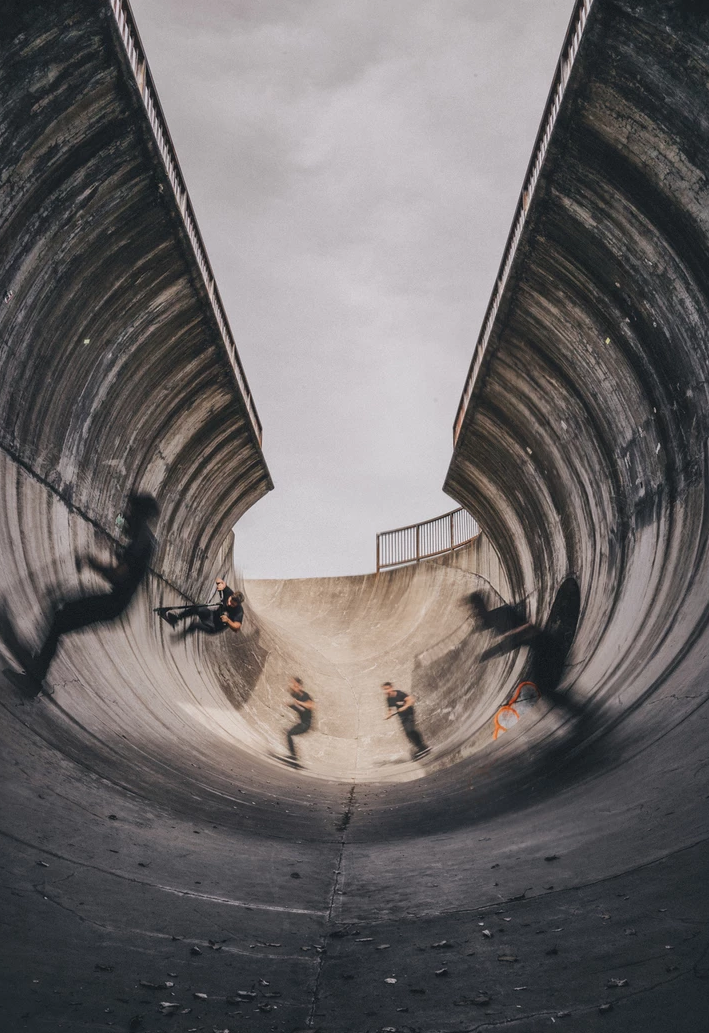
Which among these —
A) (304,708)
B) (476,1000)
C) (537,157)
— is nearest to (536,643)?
(304,708)

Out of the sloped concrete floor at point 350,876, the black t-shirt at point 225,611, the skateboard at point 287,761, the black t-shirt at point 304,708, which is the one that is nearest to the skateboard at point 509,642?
the black t-shirt at point 304,708

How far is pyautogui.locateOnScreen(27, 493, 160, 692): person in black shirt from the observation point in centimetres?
732

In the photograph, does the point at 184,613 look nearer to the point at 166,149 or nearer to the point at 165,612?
the point at 165,612

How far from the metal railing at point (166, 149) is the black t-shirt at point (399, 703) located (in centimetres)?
906

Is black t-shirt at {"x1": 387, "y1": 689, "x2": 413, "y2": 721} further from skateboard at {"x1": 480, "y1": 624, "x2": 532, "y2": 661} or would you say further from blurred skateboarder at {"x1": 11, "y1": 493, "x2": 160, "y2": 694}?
blurred skateboarder at {"x1": 11, "y1": 493, "x2": 160, "y2": 694}

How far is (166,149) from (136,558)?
235 inches

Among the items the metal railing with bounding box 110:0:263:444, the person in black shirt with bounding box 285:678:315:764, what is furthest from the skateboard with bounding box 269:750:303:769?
the metal railing with bounding box 110:0:263:444

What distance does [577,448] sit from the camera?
1090 cm

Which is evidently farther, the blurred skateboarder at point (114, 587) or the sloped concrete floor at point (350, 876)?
the blurred skateboarder at point (114, 587)

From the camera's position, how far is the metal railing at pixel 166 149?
655 centimetres

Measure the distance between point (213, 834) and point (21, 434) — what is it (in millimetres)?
4432

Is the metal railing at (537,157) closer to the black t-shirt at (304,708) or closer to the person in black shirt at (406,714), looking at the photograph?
the person in black shirt at (406,714)

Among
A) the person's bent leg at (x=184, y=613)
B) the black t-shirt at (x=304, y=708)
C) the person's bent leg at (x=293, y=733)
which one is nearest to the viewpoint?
the person's bent leg at (x=184, y=613)

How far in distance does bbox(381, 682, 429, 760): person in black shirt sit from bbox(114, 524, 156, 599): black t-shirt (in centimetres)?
609
